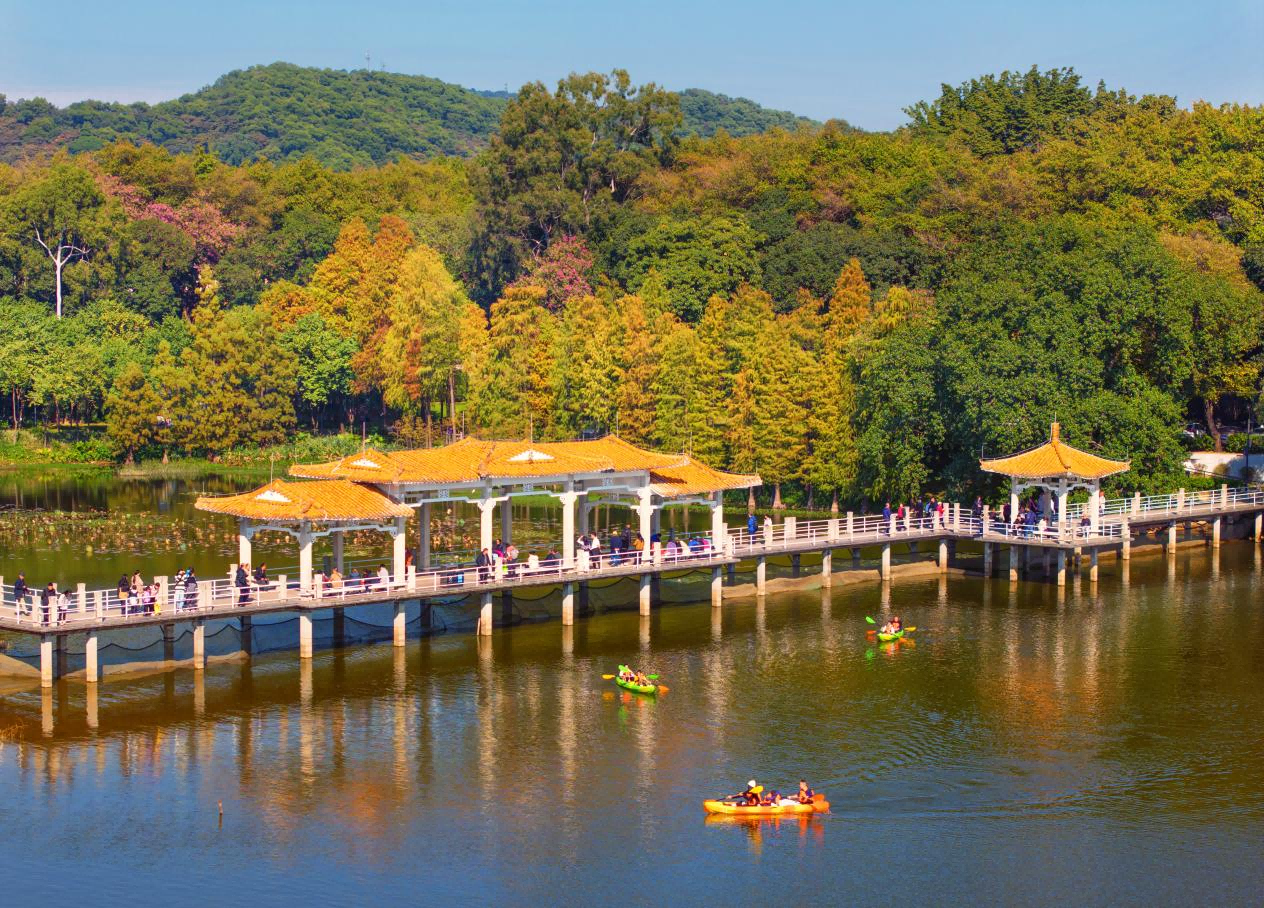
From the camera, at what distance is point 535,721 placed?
4472 cm

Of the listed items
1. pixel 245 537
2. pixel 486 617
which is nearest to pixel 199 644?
pixel 245 537

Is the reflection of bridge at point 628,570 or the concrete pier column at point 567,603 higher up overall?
the reflection of bridge at point 628,570

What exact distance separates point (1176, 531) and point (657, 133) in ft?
209

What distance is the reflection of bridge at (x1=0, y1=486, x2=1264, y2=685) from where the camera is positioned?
47.0 metres

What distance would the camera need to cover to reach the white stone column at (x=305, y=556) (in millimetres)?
50256

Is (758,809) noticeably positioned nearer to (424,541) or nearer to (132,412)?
(424,541)

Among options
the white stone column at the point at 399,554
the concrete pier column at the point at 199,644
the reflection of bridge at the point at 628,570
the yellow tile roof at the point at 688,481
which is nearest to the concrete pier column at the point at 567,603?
the reflection of bridge at the point at 628,570

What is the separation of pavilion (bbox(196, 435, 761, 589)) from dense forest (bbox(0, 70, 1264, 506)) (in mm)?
16990

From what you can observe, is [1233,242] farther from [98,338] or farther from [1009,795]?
[98,338]

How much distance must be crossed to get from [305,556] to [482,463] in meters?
7.71

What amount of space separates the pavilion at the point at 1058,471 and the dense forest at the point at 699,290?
306cm

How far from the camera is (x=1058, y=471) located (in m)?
65.1

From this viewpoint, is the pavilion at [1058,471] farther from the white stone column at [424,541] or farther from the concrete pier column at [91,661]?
the concrete pier column at [91,661]

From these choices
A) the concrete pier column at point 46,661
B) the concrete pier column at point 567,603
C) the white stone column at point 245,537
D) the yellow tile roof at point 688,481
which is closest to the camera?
the concrete pier column at point 46,661
